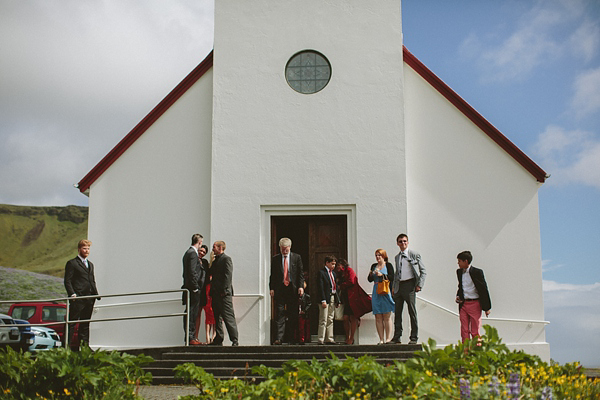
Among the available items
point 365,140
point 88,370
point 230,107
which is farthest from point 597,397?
point 230,107

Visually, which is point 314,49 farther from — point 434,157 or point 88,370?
point 88,370

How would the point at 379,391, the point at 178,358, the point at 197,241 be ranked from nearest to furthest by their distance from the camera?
the point at 379,391 → the point at 178,358 → the point at 197,241

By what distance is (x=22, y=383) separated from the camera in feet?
26.3

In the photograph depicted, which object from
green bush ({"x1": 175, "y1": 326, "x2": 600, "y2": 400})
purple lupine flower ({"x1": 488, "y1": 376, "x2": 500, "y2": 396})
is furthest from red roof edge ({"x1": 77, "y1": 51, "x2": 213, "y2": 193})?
purple lupine flower ({"x1": 488, "y1": 376, "x2": 500, "y2": 396})

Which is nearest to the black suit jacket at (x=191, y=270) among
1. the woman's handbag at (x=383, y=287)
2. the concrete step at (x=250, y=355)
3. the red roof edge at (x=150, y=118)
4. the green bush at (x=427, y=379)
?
the concrete step at (x=250, y=355)

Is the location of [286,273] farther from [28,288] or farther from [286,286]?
[28,288]

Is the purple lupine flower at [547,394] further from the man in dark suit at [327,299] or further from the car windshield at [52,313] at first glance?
the car windshield at [52,313]

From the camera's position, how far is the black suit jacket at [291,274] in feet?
40.9

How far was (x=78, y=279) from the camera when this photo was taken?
40.6ft

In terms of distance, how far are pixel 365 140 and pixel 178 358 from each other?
219 inches

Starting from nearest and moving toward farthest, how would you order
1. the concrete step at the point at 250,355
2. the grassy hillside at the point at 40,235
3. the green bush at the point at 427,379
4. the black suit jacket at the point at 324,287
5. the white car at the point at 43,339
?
the green bush at the point at 427,379, the concrete step at the point at 250,355, the black suit jacket at the point at 324,287, the white car at the point at 43,339, the grassy hillside at the point at 40,235

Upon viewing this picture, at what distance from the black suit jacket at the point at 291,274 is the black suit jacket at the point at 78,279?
3.18 meters

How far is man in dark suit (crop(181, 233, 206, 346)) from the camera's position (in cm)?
1228

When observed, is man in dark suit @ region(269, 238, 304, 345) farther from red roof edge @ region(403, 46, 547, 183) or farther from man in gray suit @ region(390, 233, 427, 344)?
red roof edge @ region(403, 46, 547, 183)
